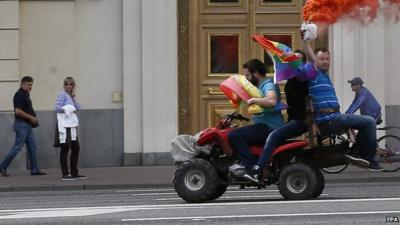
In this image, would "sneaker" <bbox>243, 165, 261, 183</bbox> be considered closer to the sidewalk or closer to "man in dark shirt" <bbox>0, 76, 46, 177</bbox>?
the sidewalk

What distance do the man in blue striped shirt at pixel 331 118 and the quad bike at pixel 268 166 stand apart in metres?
0.23

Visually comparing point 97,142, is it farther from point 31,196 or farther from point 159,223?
point 159,223

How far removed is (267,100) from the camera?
13672 mm

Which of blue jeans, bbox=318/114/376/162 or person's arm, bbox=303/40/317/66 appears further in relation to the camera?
blue jeans, bbox=318/114/376/162

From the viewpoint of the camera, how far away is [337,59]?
22922 mm

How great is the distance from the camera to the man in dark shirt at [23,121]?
21219 mm

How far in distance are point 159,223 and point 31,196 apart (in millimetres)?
7340

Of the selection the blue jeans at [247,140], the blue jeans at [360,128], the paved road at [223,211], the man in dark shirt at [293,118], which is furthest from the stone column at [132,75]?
the blue jeans at [360,128]

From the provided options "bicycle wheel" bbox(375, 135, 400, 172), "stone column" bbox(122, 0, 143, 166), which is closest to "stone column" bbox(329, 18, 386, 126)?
"bicycle wheel" bbox(375, 135, 400, 172)

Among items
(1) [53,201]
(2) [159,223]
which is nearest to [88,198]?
(1) [53,201]

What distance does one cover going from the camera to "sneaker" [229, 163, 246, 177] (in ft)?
45.2

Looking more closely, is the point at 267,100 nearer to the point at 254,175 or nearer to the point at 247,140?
the point at 247,140

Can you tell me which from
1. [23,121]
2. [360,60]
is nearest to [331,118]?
[23,121]

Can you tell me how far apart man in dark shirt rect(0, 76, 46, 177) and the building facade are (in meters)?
1.21
